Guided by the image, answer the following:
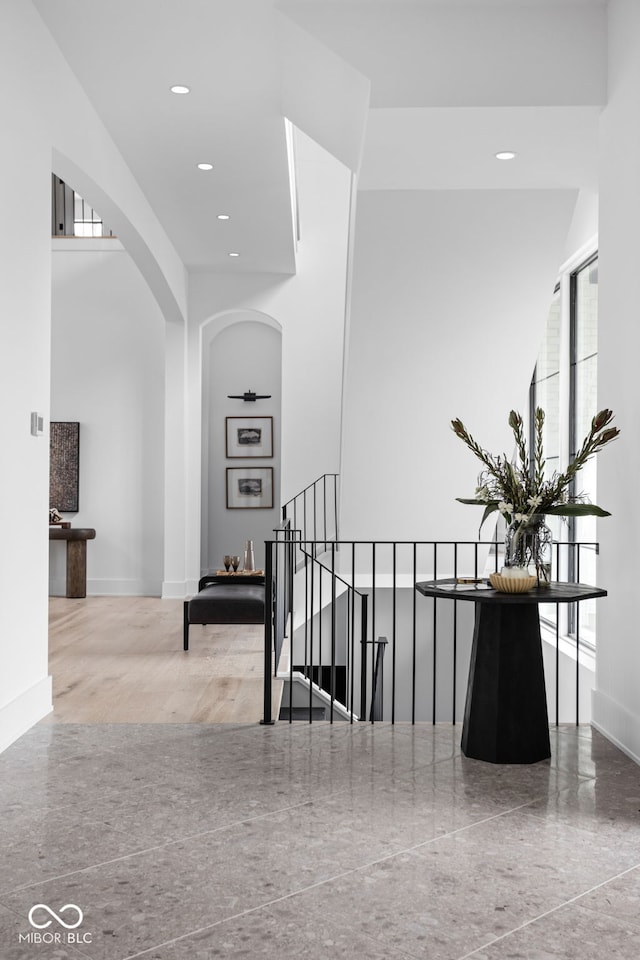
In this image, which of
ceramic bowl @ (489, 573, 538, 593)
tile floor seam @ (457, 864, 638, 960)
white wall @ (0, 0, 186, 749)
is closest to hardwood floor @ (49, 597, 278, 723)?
white wall @ (0, 0, 186, 749)

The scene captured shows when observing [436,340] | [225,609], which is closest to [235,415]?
[225,609]

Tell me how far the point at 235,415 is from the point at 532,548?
7.46m

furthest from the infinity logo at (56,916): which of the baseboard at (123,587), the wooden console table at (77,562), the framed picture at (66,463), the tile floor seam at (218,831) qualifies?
the framed picture at (66,463)

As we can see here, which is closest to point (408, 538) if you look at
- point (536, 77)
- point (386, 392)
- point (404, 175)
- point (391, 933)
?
point (386, 392)

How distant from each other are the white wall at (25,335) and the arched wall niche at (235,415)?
6.08 metres

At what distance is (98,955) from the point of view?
2.16 meters

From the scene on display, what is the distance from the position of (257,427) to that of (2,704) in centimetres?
725

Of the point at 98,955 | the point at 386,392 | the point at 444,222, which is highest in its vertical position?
the point at 444,222

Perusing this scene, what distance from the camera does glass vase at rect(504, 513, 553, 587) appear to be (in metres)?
3.90

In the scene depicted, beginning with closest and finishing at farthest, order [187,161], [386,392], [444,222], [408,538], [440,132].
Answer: [440,132] < [444,222] < [187,161] < [386,392] < [408,538]

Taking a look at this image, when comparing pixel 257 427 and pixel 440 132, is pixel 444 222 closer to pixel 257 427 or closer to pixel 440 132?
pixel 440 132

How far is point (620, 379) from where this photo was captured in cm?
411

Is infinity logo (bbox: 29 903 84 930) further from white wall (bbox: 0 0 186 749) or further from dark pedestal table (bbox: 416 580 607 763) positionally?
dark pedestal table (bbox: 416 580 607 763)

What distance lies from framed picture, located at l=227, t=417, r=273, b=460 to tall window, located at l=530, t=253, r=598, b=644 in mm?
4171
